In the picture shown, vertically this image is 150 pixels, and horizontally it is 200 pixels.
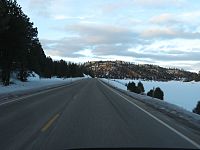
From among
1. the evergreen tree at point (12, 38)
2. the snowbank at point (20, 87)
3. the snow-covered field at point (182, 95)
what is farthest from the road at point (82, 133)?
the evergreen tree at point (12, 38)

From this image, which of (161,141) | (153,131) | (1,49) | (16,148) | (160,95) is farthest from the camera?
(1,49)

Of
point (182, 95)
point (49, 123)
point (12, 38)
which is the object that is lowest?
point (182, 95)

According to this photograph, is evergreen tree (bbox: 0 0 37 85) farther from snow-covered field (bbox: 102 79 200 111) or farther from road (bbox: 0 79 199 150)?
road (bbox: 0 79 199 150)

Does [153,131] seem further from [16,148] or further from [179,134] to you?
[16,148]

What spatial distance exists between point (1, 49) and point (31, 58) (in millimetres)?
15733

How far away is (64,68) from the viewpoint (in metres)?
185

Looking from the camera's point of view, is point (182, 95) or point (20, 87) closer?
point (20, 87)

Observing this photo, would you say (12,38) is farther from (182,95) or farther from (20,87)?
(182,95)

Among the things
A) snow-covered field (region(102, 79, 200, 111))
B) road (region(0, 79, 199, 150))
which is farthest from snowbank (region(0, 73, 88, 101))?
road (region(0, 79, 199, 150))

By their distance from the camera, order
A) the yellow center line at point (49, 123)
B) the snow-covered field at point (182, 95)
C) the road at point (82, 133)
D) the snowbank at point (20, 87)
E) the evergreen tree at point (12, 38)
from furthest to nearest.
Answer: the evergreen tree at point (12, 38) < the snow-covered field at point (182, 95) < the snowbank at point (20, 87) < the yellow center line at point (49, 123) < the road at point (82, 133)

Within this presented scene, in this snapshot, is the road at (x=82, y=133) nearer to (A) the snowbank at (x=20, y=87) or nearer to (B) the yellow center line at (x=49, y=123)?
(B) the yellow center line at (x=49, y=123)

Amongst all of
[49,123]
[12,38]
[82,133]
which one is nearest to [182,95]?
[12,38]

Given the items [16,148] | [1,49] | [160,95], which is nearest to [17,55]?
[1,49]

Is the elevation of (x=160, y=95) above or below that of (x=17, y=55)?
below
